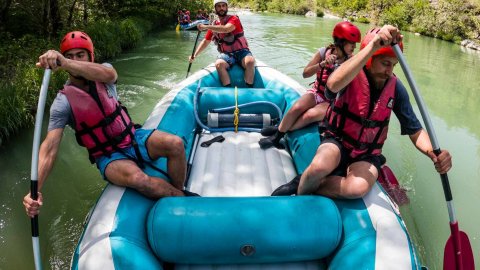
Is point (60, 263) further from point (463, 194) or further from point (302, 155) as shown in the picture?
point (463, 194)

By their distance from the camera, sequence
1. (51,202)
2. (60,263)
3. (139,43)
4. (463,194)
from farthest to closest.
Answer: (139,43)
(463,194)
(51,202)
(60,263)

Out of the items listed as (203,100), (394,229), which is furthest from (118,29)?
(394,229)

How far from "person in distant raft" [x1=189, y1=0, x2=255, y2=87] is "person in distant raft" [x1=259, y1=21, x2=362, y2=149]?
146cm

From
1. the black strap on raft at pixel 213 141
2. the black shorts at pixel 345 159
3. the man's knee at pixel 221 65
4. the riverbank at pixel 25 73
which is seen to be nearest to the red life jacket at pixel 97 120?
the black strap on raft at pixel 213 141

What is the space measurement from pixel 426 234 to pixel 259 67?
2.72 m

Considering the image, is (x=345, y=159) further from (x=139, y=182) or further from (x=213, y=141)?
(x=213, y=141)

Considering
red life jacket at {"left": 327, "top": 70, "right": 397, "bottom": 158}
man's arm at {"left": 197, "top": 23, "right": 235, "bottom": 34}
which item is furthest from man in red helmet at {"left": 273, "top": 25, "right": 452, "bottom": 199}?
man's arm at {"left": 197, "top": 23, "right": 235, "bottom": 34}

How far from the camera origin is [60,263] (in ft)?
8.17

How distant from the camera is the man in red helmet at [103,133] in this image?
2.09 m

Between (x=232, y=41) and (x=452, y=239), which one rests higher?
(x=232, y=41)

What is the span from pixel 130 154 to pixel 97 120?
286mm

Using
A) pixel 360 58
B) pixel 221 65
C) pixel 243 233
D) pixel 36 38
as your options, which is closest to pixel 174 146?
pixel 243 233

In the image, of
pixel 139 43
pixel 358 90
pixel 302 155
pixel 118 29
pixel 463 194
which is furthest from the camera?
pixel 139 43

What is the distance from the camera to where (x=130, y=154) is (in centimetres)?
233
